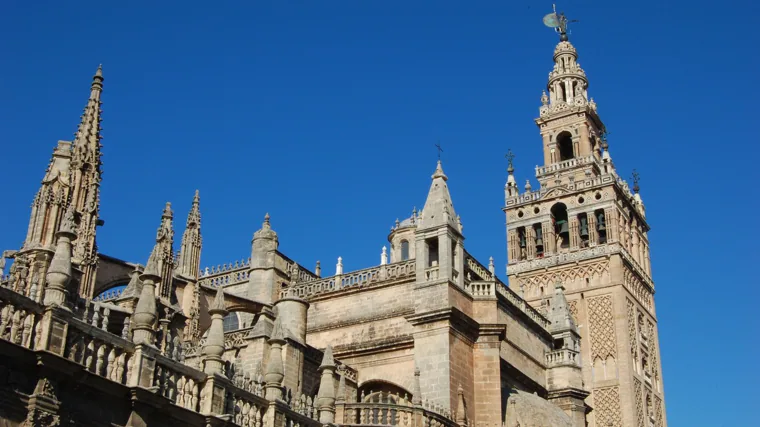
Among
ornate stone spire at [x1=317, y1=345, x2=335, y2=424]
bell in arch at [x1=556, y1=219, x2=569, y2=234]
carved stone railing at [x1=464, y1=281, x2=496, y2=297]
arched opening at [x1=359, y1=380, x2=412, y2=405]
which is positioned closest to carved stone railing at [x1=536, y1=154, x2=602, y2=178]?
bell in arch at [x1=556, y1=219, x2=569, y2=234]

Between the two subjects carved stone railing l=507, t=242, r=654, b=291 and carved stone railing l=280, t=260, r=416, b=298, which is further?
carved stone railing l=507, t=242, r=654, b=291

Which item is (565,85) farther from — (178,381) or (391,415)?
(178,381)

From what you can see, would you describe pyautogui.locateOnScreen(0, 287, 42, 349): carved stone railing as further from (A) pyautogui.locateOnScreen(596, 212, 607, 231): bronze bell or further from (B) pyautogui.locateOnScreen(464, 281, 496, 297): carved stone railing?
(A) pyautogui.locateOnScreen(596, 212, 607, 231): bronze bell

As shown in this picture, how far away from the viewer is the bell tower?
43.6 metres

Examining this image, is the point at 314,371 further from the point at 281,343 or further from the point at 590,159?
the point at 590,159

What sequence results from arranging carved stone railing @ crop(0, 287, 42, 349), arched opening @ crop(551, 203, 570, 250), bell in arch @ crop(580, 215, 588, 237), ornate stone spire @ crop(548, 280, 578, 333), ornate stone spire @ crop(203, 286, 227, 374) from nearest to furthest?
carved stone railing @ crop(0, 287, 42, 349) → ornate stone spire @ crop(203, 286, 227, 374) → ornate stone spire @ crop(548, 280, 578, 333) → bell in arch @ crop(580, 215, 588, 237) → arched opening @ crop(551, 203, 570, 250)

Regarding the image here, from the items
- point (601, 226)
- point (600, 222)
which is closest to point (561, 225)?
point (600, 222)

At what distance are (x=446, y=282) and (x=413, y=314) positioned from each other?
1382 mm

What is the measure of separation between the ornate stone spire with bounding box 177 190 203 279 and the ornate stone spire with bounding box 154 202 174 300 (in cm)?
264

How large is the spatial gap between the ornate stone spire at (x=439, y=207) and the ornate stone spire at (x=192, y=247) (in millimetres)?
8351

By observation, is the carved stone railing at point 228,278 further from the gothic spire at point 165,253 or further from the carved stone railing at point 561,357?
the carved stone railing at point 561,357

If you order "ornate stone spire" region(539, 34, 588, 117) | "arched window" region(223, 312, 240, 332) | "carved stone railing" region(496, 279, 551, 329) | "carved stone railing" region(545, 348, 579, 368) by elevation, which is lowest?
"carved stone railing" region(545, 348, 579, 368)

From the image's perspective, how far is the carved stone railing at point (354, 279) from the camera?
2916cm

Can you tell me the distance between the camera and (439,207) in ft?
90.6
